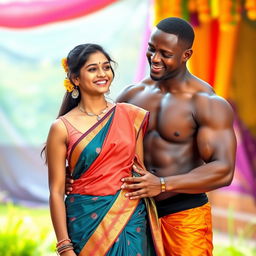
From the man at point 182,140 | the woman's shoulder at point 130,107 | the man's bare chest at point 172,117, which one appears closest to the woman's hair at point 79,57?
the woman's shoulder at point 130,107

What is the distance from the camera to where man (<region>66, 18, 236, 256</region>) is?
355 cm

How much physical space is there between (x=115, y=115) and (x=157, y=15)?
2187mm

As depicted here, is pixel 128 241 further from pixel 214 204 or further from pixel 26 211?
pixel 26 211

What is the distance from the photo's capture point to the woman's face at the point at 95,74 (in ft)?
11.0

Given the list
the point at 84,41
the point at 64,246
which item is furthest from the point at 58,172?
the point at 84,41

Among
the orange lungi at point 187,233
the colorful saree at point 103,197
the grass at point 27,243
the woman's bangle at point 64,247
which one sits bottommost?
the grass at point 27,243

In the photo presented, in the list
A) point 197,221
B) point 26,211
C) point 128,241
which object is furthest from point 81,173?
point 26,211

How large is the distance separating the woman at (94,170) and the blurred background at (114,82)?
191 cm

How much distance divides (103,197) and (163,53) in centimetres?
77

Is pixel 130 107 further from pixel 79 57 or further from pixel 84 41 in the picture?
pixel 84 41

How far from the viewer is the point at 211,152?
360 cm

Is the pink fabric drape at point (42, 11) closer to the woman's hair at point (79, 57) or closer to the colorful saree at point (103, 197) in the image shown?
the woman's hair at point (79, 57)

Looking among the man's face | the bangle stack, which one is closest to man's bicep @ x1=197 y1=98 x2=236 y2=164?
the man's face

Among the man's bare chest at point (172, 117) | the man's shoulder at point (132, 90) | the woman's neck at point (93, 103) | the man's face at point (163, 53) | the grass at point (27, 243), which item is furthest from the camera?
the grass at point (27, 243)
